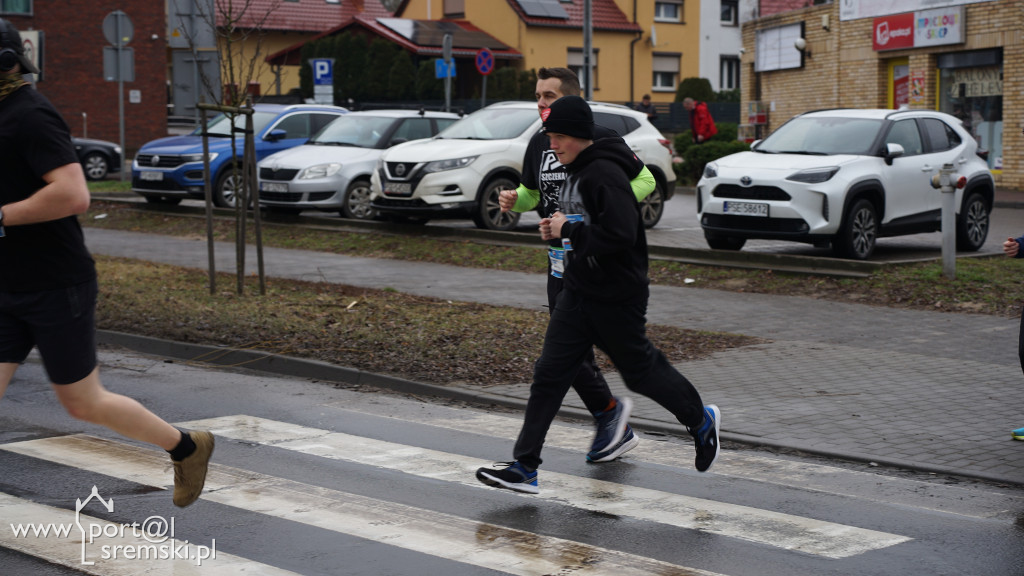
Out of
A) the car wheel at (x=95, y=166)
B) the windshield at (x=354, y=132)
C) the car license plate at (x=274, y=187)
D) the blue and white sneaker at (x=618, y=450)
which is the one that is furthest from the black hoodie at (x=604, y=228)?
the car wheel at (x=95, y=166)

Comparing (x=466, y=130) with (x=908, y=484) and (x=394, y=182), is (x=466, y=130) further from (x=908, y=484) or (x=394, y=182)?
(x=908, y=484)

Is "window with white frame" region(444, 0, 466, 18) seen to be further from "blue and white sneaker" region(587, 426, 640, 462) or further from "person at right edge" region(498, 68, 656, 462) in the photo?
"blue and white sneaker" region(587, 426, 640, 462)

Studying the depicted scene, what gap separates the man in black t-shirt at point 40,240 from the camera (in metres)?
4.57

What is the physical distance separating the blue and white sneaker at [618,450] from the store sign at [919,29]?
22972 millimetres

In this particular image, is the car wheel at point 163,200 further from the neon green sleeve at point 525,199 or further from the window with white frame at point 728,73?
the window with white frame at point 728,73

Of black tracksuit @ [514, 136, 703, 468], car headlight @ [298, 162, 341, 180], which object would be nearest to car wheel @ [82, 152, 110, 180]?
car headlight @ [298, 162, 341, 180]

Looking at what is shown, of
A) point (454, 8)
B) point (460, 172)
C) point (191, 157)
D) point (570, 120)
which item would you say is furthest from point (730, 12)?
point (570, 120)

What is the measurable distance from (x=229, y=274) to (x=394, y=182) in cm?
362

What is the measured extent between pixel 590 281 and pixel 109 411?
2.08 meters

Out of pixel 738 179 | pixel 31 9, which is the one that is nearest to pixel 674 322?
pixel 738 179

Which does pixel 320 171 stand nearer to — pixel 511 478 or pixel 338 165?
pixel 338 165

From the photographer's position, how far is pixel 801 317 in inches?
444

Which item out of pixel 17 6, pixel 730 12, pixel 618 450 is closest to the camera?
pixel 618 450

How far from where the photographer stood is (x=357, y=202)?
19031 millimetres
